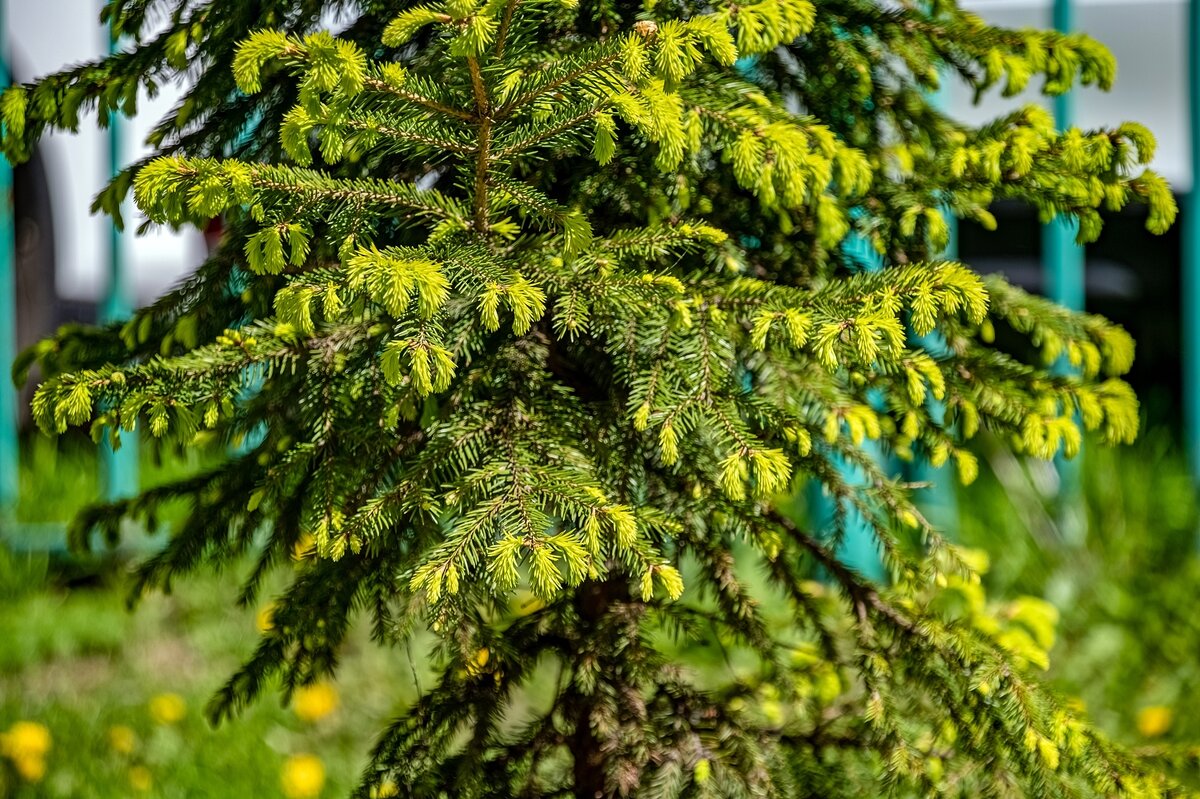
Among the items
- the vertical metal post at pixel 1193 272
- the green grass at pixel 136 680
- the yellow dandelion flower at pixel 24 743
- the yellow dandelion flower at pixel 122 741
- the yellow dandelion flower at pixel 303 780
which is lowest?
the green grass at pixel 136 680

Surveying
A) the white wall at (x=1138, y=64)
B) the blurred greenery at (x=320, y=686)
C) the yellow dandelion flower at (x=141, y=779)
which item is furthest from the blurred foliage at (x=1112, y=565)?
the yellow dandelion flower at (x=141, y=779)

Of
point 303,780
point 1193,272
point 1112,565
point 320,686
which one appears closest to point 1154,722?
point 1112,565

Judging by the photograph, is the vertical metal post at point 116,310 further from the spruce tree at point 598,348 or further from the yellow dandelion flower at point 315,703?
the spruce tree at point 598,348

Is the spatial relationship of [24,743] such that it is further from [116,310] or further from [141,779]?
[116,310]

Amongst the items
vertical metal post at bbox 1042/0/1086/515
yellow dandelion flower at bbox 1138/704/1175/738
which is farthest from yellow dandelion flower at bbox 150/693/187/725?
vertical metal post at bbox 1042/0/1086/515

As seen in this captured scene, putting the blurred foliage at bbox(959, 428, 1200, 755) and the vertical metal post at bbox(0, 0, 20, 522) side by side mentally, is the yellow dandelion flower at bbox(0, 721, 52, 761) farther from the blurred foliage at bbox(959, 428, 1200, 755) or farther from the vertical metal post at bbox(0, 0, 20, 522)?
the blurred foliage at bbox(959, 428, 1200, 755)

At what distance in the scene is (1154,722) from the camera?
2656 millimetres

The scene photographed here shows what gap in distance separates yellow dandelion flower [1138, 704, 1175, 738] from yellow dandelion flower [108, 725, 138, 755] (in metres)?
2.50

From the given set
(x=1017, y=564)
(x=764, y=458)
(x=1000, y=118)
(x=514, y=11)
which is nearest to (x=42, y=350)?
(x=514, y=11)

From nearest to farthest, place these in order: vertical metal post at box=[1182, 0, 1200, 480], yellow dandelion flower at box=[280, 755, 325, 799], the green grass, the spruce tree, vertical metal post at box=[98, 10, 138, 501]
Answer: the spruce tree → yellow dandelion flower at box=[280, 755, 325, 799] → the green grass → vertical metal post at box=[1182, 0, 1200, 480] → vertical metal post at box=[98, 10, 138, 501]

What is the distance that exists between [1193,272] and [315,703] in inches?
121

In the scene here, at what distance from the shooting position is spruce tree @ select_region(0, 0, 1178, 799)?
1112mm

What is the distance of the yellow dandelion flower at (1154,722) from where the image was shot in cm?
265

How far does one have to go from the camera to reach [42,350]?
1597 millimetres
